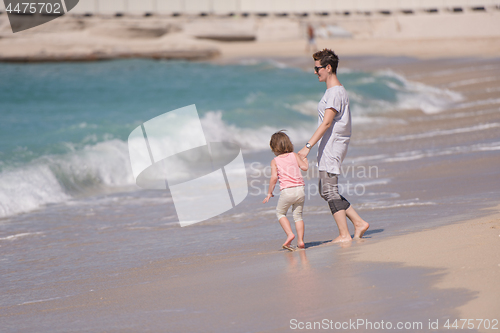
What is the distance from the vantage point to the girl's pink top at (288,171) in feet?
15.7

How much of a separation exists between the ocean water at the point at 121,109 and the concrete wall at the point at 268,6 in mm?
17814

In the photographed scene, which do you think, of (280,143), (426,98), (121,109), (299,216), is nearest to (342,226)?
(299,216)

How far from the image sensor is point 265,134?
531 inches

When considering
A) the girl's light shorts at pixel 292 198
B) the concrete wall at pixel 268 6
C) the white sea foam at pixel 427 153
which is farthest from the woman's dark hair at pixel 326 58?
the concrete wall at pixel 268 6

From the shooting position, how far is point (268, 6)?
51.8 m

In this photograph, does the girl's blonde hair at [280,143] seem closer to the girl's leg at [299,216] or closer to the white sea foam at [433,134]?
the girl's leg at [299,216]

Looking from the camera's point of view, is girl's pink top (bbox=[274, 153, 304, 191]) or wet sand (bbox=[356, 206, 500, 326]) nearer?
wet sand (bbox=[356, 206, 500, 326])

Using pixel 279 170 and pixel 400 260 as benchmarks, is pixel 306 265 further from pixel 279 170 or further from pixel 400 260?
pixel 279 170

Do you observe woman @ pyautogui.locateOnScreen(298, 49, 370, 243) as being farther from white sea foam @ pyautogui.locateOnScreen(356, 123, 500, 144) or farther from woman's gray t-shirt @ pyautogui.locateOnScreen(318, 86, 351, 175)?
white sea foam @ pyautogui.locateOnScreen(356, 123, 500, 144)

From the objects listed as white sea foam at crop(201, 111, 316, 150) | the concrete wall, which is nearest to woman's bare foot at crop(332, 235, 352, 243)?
white sea foam at crop(201, 111, 316, 150)

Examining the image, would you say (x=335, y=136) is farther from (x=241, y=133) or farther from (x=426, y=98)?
(x=426, y=98)

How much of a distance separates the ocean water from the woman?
14.8 feet

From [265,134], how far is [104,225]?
24.3 feet

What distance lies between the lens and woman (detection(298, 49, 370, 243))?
4.68 m
